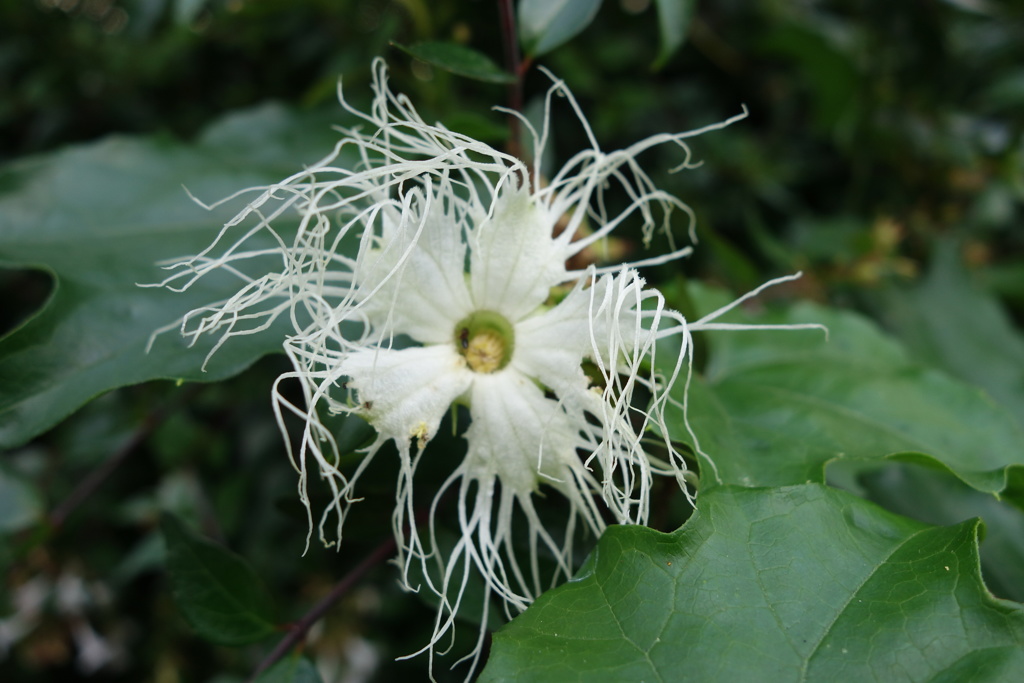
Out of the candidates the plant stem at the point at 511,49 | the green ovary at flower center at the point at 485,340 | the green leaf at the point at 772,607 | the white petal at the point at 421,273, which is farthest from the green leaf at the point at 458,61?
the green leaf at the point at 772,607

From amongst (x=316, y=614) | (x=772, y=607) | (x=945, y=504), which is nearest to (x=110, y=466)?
(x=316, y=614)

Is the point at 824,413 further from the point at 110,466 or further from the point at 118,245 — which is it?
the point at 110,466

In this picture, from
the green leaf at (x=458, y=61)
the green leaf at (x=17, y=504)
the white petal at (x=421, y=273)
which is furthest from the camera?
the green leaf at (x=17, y=504)

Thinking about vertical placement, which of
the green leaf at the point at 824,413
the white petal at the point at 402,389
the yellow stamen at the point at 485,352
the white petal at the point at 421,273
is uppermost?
the white petal at the point at 421,273

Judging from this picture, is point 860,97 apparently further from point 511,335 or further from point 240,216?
point 240,216

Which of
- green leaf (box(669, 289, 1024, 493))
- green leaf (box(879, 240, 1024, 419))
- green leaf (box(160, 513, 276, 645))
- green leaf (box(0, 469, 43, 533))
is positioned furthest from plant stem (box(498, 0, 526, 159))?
green leaf (box(879, 240, 1024, 419))

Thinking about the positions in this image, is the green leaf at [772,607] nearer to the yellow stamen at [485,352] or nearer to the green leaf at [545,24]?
the yellow stamen at [485,352]
